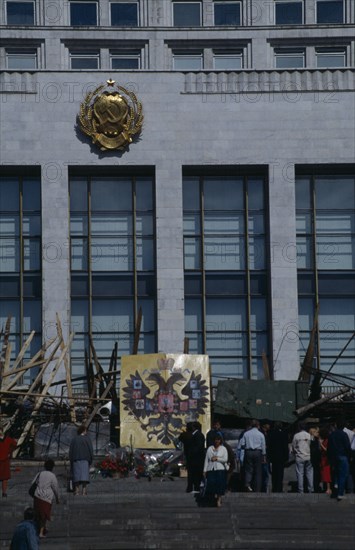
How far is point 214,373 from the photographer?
2039 inches

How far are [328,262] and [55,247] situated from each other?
882cm

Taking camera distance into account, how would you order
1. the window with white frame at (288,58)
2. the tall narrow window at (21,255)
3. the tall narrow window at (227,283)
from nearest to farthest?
the tall narrow window at (21,255) < the tall narrow window at (227,283) < the window with white frame at (288,58)

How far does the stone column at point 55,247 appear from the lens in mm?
50844

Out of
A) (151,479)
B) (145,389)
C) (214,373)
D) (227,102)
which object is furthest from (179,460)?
(227,102)

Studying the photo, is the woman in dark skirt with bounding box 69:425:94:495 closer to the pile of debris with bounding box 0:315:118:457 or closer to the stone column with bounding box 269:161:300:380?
the pile of debris with bounding box 0:315:118:457

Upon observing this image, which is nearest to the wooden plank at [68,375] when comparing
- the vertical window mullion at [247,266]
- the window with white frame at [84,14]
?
the vertical window mullion at [247,266]

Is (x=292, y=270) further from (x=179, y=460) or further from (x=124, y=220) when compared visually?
(x=179, y=460)

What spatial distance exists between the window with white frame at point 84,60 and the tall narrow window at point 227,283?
348 inches

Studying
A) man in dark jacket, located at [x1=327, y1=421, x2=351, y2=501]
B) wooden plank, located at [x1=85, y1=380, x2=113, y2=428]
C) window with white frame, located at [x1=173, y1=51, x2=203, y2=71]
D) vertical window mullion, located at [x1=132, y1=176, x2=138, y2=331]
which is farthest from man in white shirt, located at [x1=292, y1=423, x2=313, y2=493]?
window with white frame, located at [x1=173, y1=51, x2=203, y2=71]

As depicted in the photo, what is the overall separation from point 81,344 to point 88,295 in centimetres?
159

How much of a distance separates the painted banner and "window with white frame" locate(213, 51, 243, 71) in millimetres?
18692

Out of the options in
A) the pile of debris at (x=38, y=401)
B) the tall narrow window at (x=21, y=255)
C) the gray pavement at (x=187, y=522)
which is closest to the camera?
the gray pavement at (x=187, y=522)

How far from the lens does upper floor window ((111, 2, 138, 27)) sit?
5919 centimetres

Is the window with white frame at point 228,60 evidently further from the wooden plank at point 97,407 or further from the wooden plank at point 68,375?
the wooden plank at point 97,407
